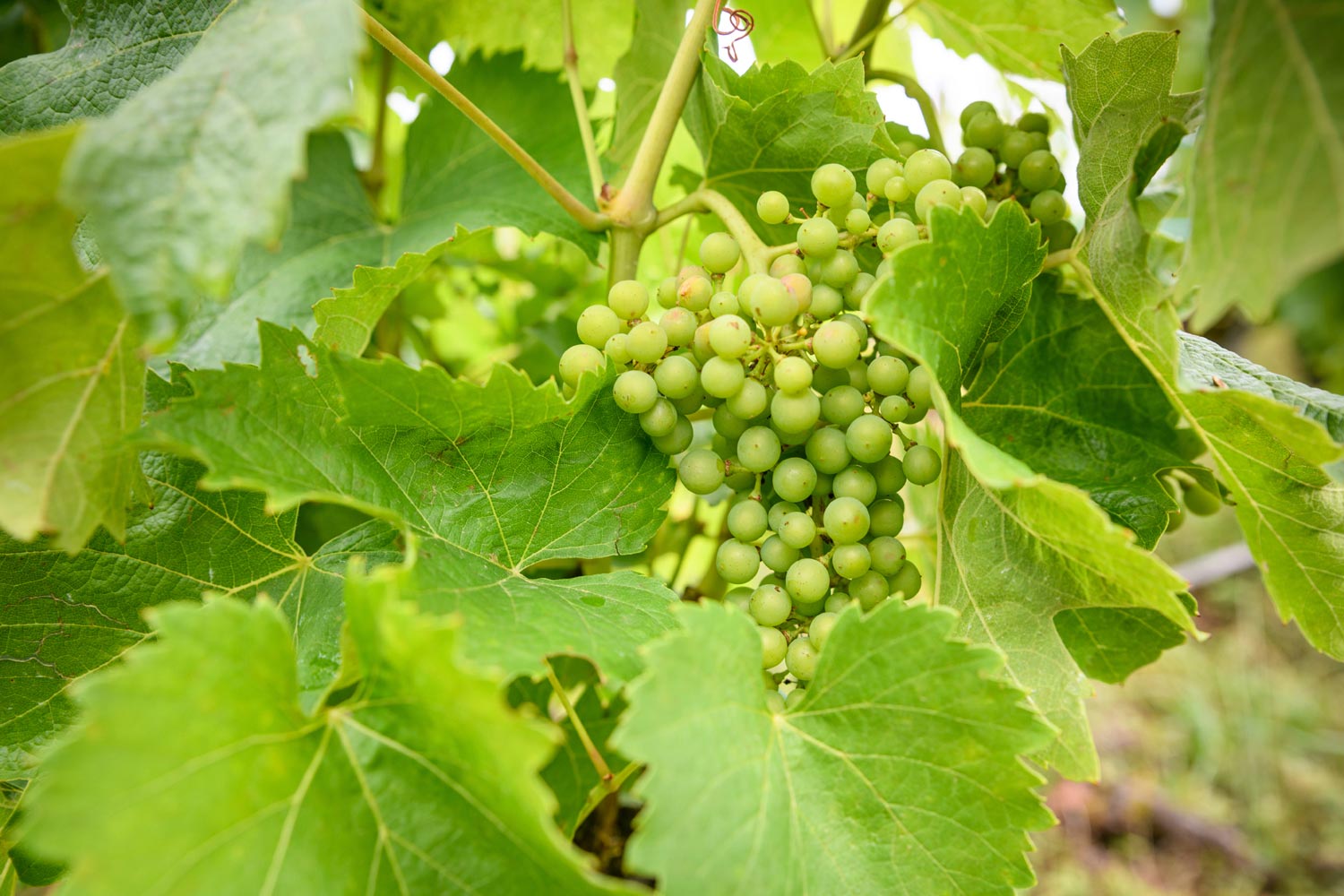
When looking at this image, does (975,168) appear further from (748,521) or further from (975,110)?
(748,521)

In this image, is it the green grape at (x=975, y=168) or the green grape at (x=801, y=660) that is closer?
the green grape at (x=801, y=660)

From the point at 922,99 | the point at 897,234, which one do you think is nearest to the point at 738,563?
the point at 897,234

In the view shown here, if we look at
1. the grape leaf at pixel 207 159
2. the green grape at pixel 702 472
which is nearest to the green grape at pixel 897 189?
the green grape at pixel 702 472

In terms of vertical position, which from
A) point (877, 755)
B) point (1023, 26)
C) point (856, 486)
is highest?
point (1023, 26)

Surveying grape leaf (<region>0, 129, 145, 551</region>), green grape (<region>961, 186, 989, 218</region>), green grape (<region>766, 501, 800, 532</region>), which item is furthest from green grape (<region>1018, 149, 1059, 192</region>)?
grape leaf (<region>0, 129, 145, 551</region>)

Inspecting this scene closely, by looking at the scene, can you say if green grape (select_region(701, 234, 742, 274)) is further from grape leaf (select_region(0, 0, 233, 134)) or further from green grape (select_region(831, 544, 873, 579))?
grape leaf (select_region(0, 0, 233, 134))

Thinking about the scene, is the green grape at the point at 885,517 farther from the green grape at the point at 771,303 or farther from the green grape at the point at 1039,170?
the green grape at the point at 1039,170
